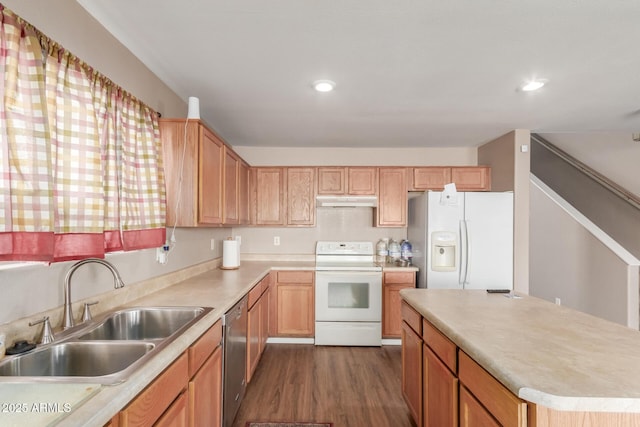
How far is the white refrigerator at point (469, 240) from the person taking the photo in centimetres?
323

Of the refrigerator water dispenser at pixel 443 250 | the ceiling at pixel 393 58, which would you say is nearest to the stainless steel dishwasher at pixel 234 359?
the ceiling at pixel 393 58

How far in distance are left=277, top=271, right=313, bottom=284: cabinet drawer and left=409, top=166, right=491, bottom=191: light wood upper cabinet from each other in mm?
1650

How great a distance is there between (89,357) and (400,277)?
113 inches

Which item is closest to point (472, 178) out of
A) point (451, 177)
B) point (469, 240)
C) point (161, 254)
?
point (451, 177)

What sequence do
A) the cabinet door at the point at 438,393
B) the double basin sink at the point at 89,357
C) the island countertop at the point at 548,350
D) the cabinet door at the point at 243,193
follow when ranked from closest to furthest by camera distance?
1. the island countertop at the point at 548,350
2. the double basin sink at the point at 89,357
3. the cabinet door at the point at 438,393
4. the cabinet door at the point at 243,193

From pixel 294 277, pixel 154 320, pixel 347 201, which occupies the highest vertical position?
pixel 347 201

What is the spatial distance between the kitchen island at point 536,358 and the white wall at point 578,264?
2454mm

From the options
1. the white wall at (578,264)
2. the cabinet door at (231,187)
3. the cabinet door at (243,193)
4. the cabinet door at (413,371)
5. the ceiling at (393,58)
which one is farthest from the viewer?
the white wall at (578,264)

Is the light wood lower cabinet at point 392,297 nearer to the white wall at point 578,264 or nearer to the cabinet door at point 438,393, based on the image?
the cabinet door at point 438,393

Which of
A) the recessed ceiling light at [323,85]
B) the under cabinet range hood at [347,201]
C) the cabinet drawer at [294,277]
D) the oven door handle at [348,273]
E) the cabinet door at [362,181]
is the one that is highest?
the recessed ceiling light at [323,85]

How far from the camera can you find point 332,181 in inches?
152

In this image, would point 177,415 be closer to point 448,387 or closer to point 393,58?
point 448,387

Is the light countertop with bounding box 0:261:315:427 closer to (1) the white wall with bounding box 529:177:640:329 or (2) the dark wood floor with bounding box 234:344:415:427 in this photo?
(2) the dark wood floor with bounding box 234:344:415:427

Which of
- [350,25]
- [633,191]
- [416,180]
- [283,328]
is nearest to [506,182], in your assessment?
[416,180]
